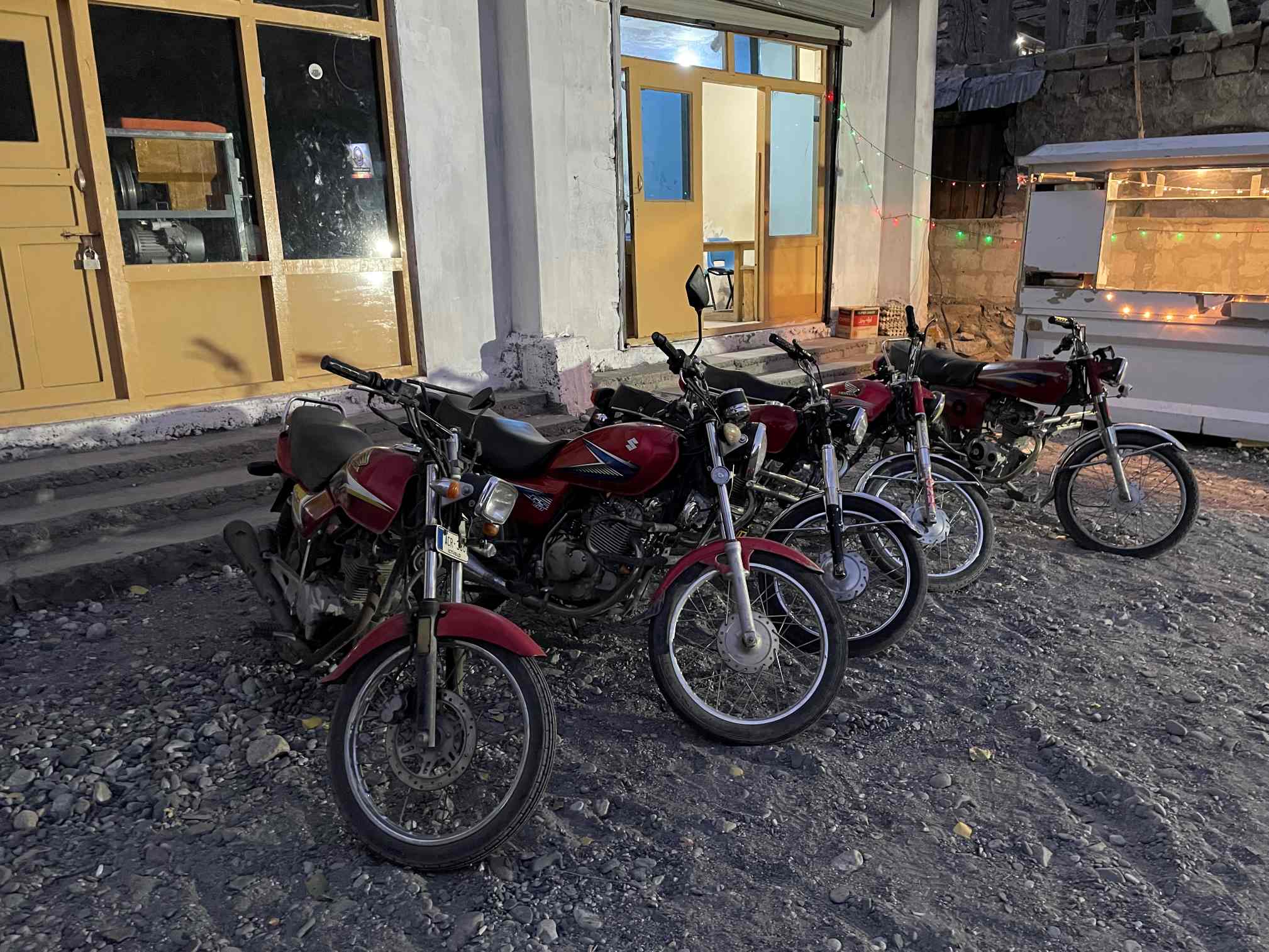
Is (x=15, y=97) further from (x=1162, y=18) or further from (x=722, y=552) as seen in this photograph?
(x=1162, y=18)

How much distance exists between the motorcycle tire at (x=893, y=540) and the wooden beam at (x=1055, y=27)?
→ 15576 mm

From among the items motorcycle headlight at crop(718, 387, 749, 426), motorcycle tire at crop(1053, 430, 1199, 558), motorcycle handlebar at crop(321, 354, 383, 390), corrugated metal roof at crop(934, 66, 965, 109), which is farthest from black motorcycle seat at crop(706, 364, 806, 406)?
corrugated metal roof at crop(934, 66, 965, 109)

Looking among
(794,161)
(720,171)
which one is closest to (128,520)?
(794,161)

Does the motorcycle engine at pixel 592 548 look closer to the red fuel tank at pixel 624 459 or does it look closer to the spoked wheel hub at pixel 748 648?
the red fuel tank at pixel 624 459

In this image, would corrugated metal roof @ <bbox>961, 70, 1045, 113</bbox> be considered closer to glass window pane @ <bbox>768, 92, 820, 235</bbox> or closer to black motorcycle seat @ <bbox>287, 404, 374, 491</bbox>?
glass window pane @ <bbox>768, 92, 820, 235</bbox>

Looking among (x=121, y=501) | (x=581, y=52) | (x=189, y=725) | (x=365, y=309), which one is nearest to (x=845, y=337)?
(x=581, y=52)

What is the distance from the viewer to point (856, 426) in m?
3.93

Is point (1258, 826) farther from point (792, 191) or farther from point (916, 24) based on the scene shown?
point (916, 24)

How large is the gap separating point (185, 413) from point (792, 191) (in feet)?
21.6

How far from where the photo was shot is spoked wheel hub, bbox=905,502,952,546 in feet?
14.1

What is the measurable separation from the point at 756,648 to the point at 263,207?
4670 millimetres

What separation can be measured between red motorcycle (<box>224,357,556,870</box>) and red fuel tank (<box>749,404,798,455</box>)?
56.8 inches

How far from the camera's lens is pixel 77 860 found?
2.67 meters

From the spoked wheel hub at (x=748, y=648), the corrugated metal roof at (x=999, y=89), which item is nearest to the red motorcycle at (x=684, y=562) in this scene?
the spoked wheel hub at (x=748, y=648)
